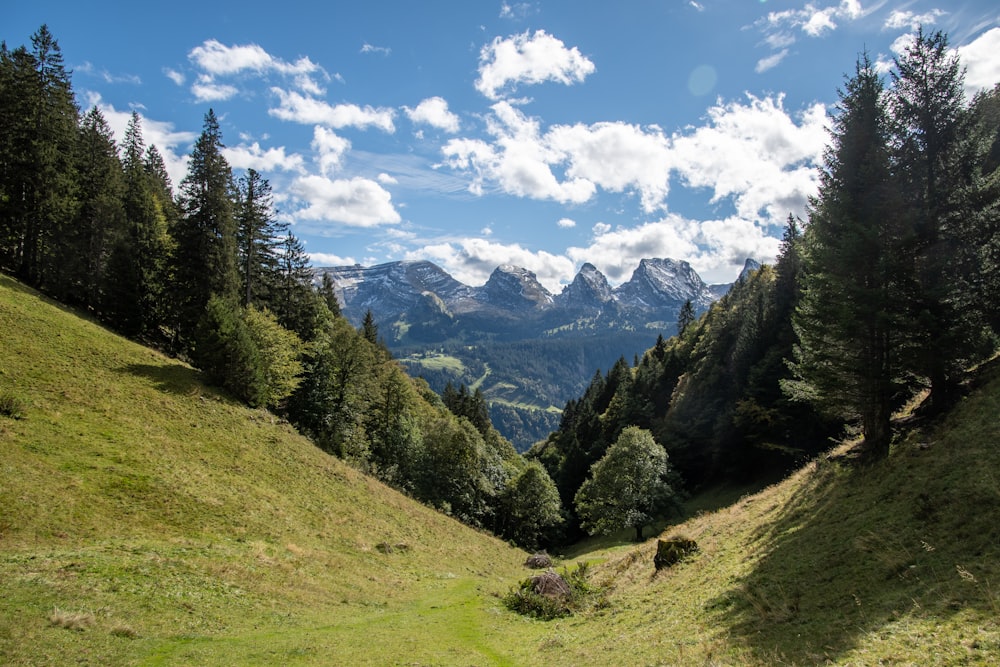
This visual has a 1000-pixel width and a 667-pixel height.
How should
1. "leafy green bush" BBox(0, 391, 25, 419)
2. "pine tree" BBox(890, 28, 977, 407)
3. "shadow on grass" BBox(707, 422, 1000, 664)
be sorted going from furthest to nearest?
"leafy green bush" BBox(0, 391, 25, 419) < "pine tree" BBox(890, 28, 977, 407) < "shadow on grass" BBox(707, 422, 1000, 664)

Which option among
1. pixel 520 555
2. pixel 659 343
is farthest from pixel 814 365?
A: pixel 659 343

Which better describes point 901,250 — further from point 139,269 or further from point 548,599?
point 139,269

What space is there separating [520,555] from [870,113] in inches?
1973

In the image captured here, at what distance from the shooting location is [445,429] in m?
68.6

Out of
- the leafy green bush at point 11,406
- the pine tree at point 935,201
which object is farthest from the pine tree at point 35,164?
the pine tree at point 935,201

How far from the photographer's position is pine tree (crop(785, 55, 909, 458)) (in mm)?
22781

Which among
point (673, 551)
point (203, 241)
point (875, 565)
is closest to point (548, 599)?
point (673, 551)

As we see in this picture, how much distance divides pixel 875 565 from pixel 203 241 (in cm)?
5398

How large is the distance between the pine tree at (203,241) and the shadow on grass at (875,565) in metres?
48.2

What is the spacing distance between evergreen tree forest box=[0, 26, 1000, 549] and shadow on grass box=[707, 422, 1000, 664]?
19.3 ft

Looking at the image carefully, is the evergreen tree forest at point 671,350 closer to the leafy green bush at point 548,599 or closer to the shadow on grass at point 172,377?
the shadow on grass at point 172,377

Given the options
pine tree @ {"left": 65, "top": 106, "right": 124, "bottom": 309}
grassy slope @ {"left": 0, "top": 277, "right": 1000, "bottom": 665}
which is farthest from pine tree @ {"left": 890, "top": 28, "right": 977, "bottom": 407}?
pine tree @ {"left": 65, "top": 106, "right": 124, "bottom": 309}

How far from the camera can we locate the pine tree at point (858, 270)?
74.7 ft

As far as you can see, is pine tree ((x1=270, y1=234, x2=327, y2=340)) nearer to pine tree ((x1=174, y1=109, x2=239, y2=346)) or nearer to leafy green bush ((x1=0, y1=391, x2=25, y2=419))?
pine tree ((x1=174, y1=109, x2=239, y2=346))
